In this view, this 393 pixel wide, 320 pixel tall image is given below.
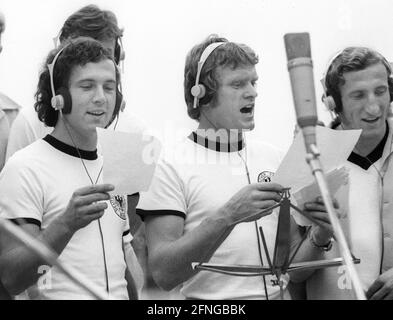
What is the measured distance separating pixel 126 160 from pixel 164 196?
0.66ft

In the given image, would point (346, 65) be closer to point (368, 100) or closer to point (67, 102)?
point (368, 100)

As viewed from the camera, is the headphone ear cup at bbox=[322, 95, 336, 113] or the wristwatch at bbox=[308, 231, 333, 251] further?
the headphone ear cup at bbox=[322, 95, 336, 113]

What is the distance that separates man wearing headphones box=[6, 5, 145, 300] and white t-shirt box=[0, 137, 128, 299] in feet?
0.43

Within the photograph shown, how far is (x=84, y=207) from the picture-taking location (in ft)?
7.81

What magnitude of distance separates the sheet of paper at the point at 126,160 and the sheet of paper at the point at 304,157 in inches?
14.4

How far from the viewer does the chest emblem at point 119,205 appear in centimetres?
269

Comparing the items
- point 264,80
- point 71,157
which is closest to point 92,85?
point 71,157

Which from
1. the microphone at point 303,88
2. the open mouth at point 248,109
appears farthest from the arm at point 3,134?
the microphone at point 303,88

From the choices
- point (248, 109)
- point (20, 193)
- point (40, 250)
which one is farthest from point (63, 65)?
point (40, 250)

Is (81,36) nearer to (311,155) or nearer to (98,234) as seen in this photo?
(98,234)

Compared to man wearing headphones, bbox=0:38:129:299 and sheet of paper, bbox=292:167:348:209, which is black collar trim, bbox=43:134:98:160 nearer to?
man wearing headphones, bbox=0:38:129:299

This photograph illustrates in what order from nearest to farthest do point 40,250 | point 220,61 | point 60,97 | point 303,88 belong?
1. point 40,250
2. point 303,88
3. point 60,97
4. point 220,61

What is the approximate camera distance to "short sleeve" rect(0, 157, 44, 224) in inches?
97.5

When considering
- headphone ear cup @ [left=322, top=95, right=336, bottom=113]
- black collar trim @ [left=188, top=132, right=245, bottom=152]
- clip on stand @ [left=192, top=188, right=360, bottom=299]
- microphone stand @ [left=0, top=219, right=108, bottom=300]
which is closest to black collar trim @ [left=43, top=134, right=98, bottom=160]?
black collar trim @ [left=188, top=132, right=245, bottom=152]
